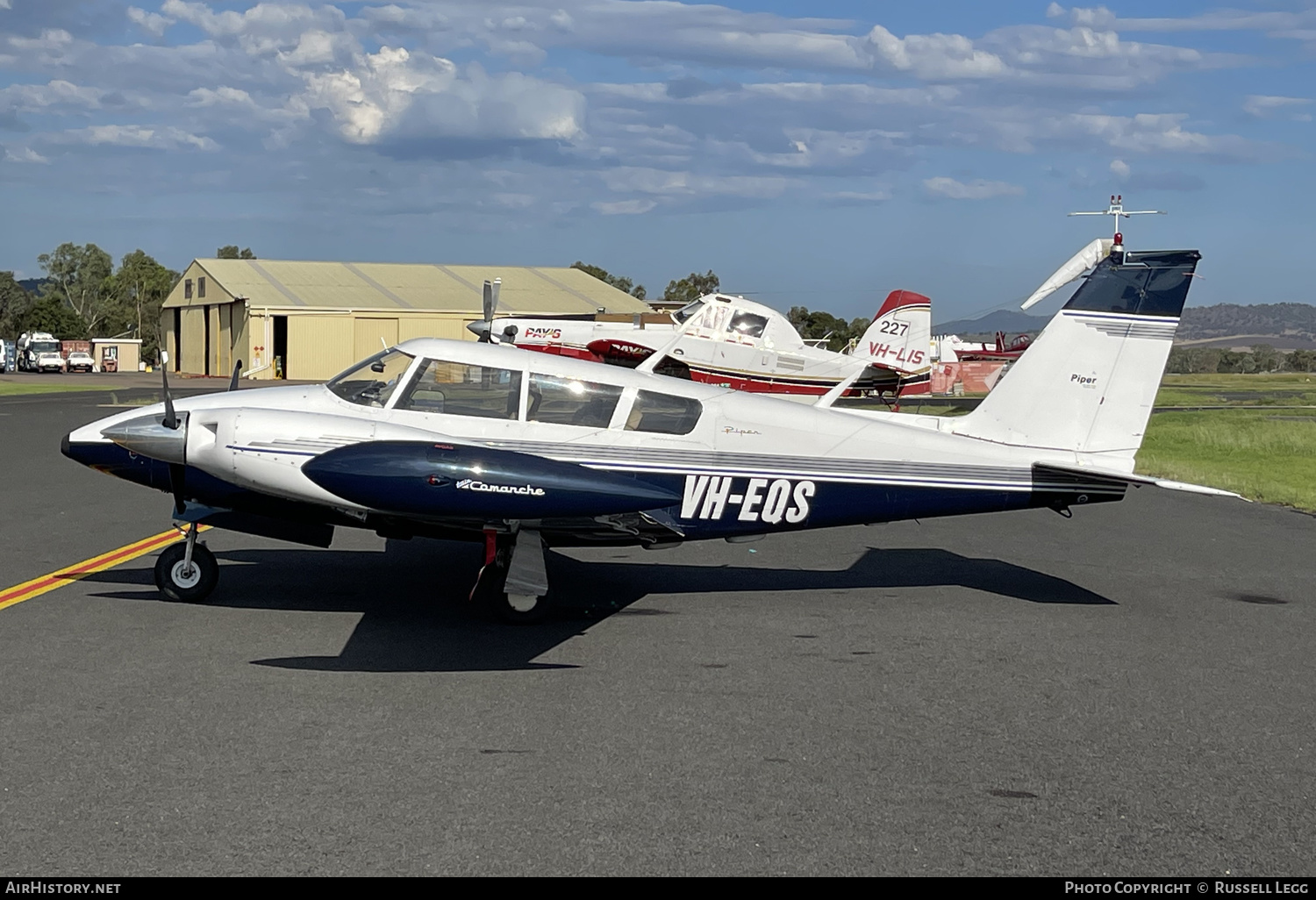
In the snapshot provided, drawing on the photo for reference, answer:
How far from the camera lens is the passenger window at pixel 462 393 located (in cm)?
907

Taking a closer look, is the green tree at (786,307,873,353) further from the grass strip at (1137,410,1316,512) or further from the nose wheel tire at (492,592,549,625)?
the nose wheel tire at (492,592,549,625)

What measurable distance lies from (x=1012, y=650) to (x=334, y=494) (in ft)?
15.0

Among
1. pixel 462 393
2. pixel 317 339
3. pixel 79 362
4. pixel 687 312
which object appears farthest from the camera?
pixel 79 362

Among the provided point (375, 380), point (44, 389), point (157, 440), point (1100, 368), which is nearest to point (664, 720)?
point (375, 380)

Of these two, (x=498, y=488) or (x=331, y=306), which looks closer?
(x=498, y=488)

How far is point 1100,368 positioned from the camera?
9.98 meters

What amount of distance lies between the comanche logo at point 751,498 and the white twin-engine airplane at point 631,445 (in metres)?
0.02

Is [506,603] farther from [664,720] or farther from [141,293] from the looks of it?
[141,293]

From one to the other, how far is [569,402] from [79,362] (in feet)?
274

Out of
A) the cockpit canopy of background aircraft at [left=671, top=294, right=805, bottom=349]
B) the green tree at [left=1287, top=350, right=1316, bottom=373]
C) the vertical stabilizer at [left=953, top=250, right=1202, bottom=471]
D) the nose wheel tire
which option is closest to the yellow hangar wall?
the cockpit canopy of background aircraft at [left=671, top=294, right=805, bottom=349]

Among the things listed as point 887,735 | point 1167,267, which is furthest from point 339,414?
point 1167,267

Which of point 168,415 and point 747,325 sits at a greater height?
point 747,325

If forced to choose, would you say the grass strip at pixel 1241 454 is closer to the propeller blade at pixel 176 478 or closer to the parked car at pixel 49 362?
the propeller blade at pixel 176 478

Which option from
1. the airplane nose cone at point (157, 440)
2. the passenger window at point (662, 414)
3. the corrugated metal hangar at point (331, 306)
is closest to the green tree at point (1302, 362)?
the corrugated metal hangar at point (331, 306)
